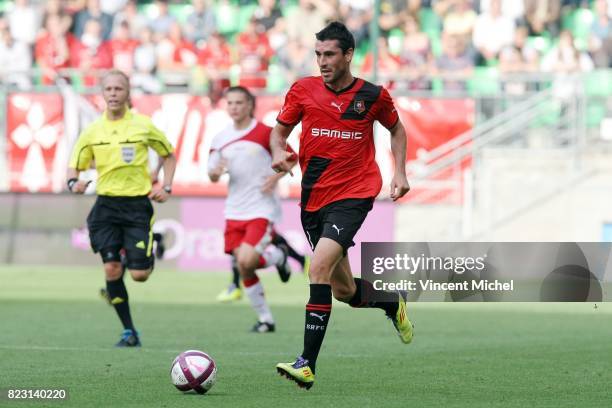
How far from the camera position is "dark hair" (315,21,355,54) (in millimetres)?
9195

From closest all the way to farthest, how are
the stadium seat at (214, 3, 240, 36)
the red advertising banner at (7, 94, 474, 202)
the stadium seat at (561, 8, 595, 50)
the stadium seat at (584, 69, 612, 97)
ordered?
the red advertising banner at (7, 94, 474, 202) → the stadium seat at (584, 69, 612, 97) → the stadium seat at (561, 8, 595, 50) → the stadium seat at (214, 3, 240, 36)

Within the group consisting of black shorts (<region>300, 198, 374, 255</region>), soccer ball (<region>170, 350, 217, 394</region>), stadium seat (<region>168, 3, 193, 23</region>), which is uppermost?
stadium seat (<region>168, 3, 193, 23</region>)

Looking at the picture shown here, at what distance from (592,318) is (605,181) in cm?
1026

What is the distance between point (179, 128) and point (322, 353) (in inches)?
578

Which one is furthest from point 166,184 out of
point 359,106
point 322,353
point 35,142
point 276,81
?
point 276,81

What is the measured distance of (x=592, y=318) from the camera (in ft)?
51.4

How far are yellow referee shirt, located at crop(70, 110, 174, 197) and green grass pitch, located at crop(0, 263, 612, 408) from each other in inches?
54.7

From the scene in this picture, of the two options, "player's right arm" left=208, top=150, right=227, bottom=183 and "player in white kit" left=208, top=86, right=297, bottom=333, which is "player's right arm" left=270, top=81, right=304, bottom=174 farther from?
"player in white kit" left=208, top=86, right=297, bottom=333

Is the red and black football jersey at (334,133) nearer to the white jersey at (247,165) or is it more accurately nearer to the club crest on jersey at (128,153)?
the club crest on jersey at (128,153)

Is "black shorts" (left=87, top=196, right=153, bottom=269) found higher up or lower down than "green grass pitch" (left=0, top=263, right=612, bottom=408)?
higher up

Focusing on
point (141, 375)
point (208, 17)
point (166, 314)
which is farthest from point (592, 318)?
point (208, 17)

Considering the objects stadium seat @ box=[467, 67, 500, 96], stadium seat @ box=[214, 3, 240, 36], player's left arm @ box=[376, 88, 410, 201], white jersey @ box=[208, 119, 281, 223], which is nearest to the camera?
player's left arm @ box=[376, 88, 410, 201]

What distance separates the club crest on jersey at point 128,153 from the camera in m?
12.3

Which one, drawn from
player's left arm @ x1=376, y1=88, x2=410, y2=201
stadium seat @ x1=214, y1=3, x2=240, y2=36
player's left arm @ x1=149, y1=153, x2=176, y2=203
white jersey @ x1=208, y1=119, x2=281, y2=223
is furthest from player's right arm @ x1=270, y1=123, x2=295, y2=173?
stadium seat @ x1=214, y1=3, x2=240, y2=36
